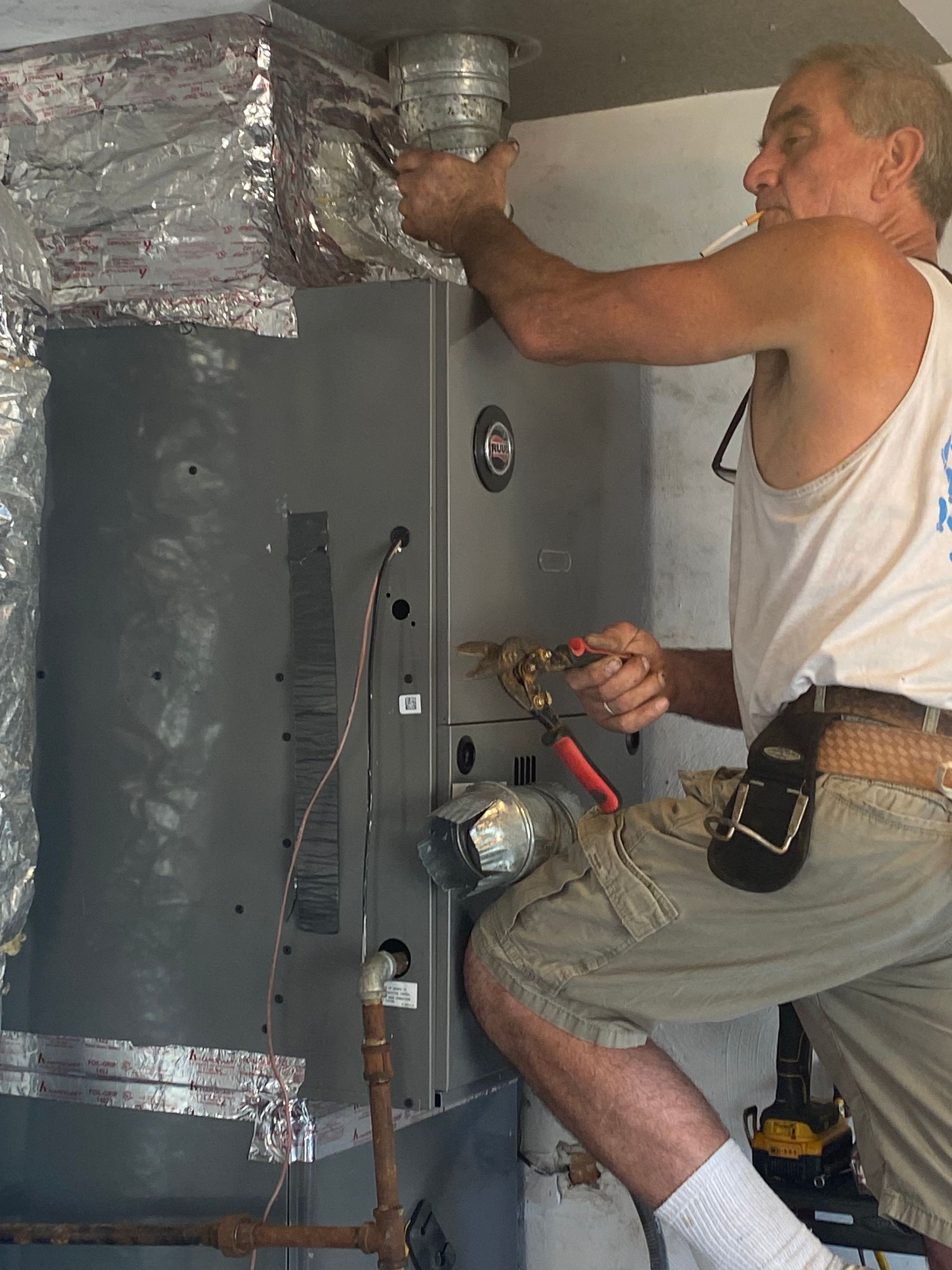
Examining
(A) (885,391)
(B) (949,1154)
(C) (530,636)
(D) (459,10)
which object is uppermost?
(D) (459,10)

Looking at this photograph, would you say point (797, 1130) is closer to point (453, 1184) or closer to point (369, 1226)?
point (453, 1184)

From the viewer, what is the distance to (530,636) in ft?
5.52

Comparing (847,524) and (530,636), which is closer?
(847,524)

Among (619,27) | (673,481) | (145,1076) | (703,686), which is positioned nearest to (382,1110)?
(145,1076)

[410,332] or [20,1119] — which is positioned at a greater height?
[410,332]

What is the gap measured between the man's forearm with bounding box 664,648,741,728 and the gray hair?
0.63 m

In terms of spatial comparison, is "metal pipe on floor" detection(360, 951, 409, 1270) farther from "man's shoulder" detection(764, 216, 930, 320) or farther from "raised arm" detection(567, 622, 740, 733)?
"man's shoulder" detection(764, 216, 930, 320)

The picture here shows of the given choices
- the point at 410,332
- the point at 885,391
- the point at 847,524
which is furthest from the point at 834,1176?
the point at 410,332

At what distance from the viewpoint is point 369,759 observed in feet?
4.98

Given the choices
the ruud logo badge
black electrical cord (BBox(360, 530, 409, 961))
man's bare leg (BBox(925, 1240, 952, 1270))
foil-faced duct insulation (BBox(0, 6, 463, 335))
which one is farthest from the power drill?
foil-faced duct insulation (BBox(0, 6, 463, 335))

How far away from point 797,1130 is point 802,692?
726mm

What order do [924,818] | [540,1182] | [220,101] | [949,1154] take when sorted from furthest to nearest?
[540,1182] → [220,101] → [949,1154] → [924,818]

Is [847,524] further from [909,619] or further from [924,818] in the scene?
[924,818]

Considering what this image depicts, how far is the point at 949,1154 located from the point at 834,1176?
0.32 metres
